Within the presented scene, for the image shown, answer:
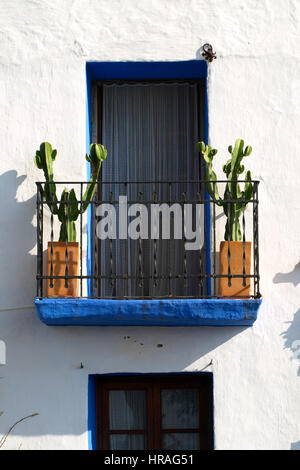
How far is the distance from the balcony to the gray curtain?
14 millimetres

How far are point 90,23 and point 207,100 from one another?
1.33 metres

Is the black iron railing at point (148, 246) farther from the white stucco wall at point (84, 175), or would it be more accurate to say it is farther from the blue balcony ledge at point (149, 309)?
the white stucco wall at point (84, 175)

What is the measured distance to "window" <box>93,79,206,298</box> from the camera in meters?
9.14

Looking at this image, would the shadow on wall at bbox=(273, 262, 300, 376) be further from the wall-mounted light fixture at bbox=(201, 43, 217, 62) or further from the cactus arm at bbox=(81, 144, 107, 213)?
the wall-mounted light fixture at bbox=(201, 43, 217, 62)

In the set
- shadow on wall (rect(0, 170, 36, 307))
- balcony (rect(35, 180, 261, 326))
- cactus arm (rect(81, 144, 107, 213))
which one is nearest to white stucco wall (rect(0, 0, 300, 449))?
shadow on wall (rect(0, 170, 36, 307))

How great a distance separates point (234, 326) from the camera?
28.1 ft

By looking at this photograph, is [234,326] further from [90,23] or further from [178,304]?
[90,23]

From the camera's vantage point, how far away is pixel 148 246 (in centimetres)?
921

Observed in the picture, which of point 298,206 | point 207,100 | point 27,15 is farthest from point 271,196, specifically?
point 27,15

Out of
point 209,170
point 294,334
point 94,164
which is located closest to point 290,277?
point 294,334

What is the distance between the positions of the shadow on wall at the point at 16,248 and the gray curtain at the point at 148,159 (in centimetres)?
76

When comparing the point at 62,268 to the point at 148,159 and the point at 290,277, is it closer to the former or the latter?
the point at 148,159
